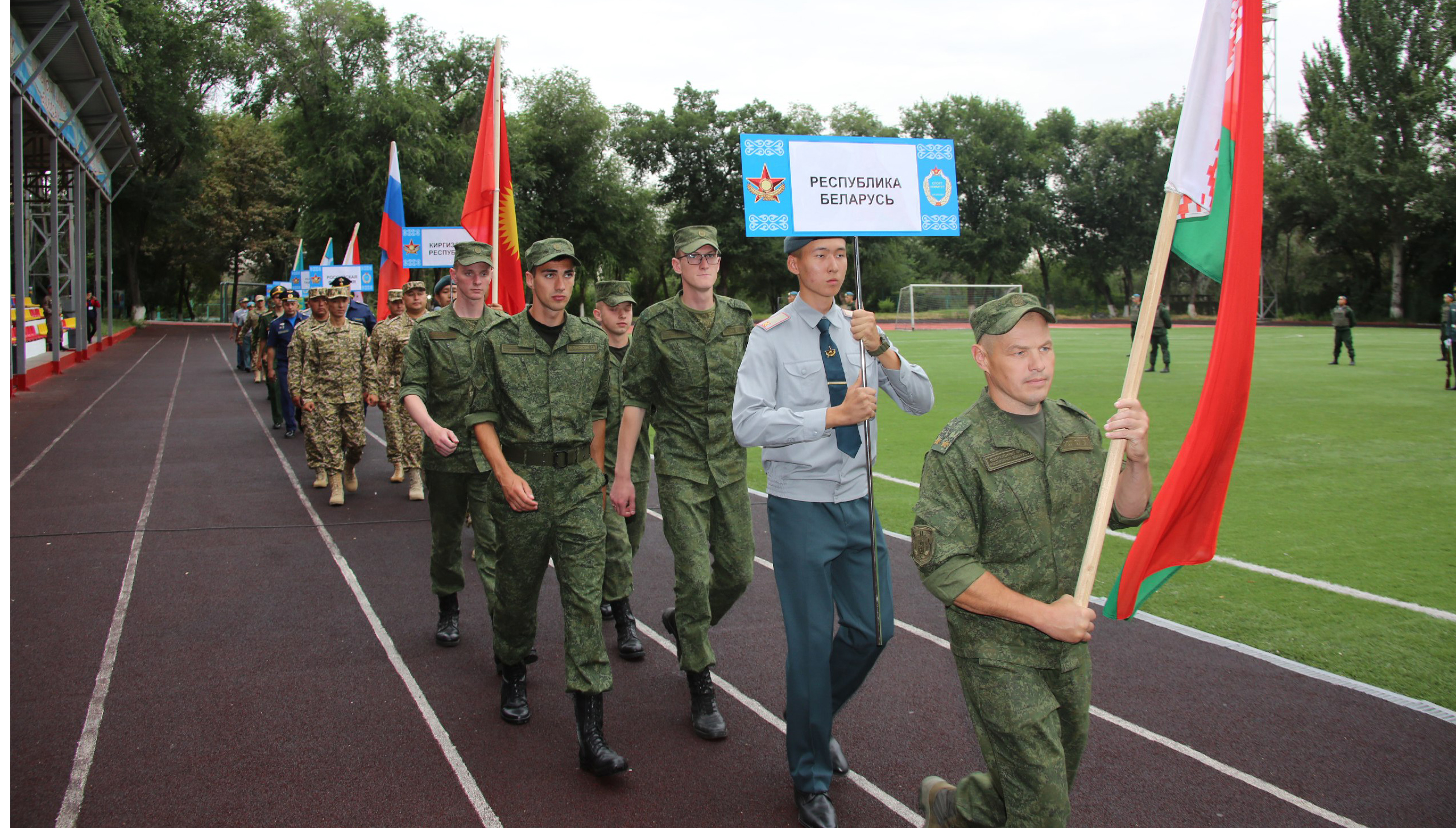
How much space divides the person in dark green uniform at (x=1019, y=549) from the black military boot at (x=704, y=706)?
190 cm

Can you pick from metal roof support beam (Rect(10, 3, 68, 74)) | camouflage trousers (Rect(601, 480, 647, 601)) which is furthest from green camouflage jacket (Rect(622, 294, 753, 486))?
metal roof support beam (Rect(10, 3, 68, 74))

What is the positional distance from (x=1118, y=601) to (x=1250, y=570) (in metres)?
4.95

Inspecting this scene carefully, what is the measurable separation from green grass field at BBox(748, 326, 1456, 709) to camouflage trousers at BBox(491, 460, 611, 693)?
12.5 feet

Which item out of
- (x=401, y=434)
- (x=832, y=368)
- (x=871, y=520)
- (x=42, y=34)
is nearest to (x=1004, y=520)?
(x=871, y=520)

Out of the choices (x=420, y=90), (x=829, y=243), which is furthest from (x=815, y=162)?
(x=420, y=90)

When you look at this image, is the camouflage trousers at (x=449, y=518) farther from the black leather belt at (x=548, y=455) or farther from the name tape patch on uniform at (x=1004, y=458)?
the name tape patch on uniform at (x=1004, y=458)

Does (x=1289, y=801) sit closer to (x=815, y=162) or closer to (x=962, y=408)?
(x=815, y=162)

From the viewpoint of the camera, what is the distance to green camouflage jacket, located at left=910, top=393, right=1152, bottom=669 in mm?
2980

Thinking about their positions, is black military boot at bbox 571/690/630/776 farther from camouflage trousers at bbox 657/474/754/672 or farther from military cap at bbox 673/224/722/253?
military cap at bbox 673/224/722/253

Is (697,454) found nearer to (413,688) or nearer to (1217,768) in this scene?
(413,688)

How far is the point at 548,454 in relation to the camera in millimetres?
4797

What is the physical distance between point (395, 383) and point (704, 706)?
666 centimetres

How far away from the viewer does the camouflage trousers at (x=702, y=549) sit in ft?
16.3

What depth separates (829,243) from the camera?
416cm
